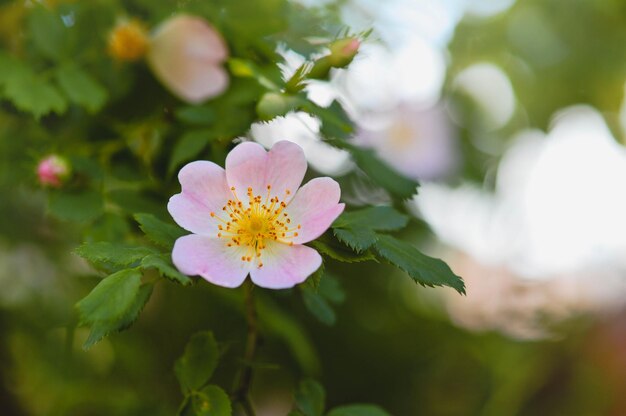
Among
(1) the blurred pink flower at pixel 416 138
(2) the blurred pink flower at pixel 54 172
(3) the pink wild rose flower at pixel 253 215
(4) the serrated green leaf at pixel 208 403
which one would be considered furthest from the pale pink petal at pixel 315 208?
(1) the blurred pink flower at pixel 416 138

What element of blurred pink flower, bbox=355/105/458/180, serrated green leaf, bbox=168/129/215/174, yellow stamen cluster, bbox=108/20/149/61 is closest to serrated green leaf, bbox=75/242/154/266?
serrated green leaf, bbox=168/129/215/174

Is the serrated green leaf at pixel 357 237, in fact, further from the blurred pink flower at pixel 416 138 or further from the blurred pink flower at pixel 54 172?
the blurred pink flower at pixel 416 138

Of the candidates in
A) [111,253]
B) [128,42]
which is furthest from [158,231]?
[128,42]

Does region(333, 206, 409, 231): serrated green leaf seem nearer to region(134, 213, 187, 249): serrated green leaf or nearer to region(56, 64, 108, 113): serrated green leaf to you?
region(134, 213, 187, 249): serrated green leaf

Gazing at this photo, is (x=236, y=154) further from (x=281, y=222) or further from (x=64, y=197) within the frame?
(x=64, y=197)

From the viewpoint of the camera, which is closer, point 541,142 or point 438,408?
point 438,408

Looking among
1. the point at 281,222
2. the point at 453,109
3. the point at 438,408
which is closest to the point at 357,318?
the point at 438,408
